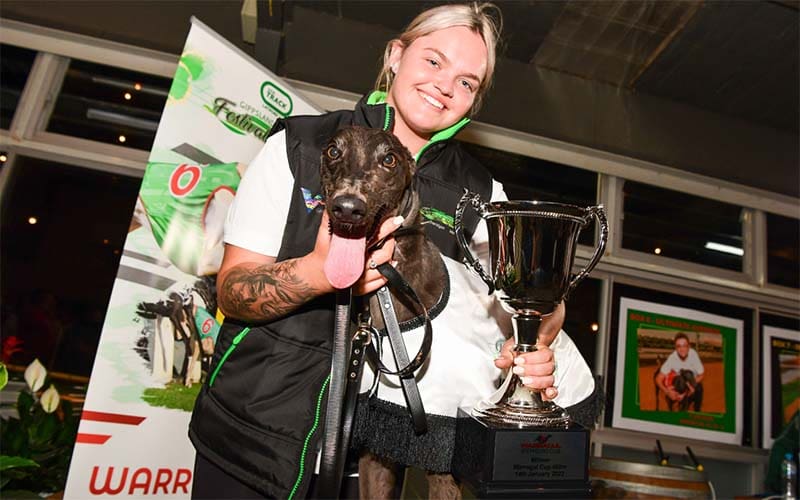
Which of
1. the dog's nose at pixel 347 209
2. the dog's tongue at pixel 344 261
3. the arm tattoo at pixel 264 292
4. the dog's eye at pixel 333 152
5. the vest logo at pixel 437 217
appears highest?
the dog's eye at pixel 333 152

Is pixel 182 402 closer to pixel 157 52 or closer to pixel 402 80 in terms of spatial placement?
pixel 402 80

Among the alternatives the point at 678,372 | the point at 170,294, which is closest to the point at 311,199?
the point at 170,294

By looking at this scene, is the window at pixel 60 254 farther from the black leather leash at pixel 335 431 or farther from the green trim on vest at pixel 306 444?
the black leather leash at pixel 335 431

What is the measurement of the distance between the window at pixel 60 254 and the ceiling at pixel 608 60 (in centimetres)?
109

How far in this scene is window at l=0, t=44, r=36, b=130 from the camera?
3.47 metres

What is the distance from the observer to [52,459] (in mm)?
2371

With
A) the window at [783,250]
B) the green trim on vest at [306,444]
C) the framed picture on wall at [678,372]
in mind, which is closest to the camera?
the green trim on vest at [306,444]

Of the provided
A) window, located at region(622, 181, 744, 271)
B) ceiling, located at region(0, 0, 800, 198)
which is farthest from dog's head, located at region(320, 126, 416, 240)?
window, located at region(622, 181, 744, 271)

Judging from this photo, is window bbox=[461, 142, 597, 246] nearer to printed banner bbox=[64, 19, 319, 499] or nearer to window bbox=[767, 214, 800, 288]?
window bbox=[767, 214, 800, 288]

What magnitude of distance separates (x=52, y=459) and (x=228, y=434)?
75.4 inches

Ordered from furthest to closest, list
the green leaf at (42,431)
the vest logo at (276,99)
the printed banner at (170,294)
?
the vest logo at (276,99) < the green leaf at (42,431) < the printed banner at (170,294)

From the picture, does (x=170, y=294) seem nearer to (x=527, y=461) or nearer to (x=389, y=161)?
(x=389, y=161)

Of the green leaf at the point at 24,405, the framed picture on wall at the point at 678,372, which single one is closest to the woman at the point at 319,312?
the green leaf at the point at 24,405

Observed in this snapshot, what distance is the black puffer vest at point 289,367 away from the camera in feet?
3.40
